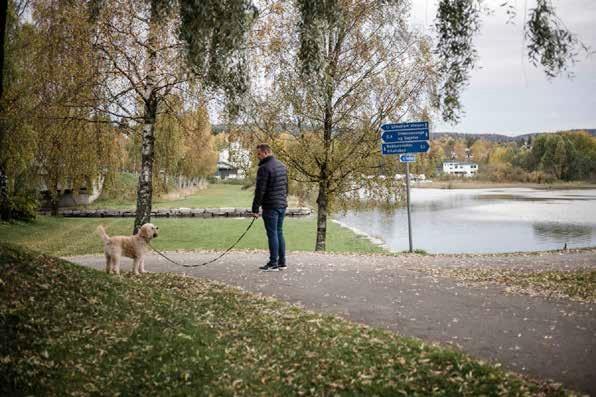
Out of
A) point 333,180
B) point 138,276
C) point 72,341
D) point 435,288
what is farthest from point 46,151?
point 435,288

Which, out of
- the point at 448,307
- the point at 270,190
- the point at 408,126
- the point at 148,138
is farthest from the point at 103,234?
the point at 408,126

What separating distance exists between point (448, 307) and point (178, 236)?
22.2m

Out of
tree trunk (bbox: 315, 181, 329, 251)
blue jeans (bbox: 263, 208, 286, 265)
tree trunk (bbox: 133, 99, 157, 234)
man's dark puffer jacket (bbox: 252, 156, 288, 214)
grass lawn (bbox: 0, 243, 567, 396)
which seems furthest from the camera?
tree trunk (bbox: 315, 181, 329, 251)

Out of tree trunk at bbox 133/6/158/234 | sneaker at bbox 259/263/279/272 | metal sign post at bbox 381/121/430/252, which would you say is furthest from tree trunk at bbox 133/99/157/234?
metal sign post at bbox 381/121/430/252

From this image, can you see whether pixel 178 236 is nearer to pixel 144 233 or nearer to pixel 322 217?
pixel 322 217

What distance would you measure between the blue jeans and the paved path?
43 centimetres

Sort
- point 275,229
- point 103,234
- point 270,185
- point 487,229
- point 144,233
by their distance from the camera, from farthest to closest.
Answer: point 487,229 < point 275,229 < point 270,185 < point 144,233 < point 103,234

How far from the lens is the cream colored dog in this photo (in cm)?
968

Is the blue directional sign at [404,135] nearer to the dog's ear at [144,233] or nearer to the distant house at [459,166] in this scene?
the dog's ear at [144,233]

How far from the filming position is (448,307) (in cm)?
774

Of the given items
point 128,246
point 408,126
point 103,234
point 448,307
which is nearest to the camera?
point 448,307

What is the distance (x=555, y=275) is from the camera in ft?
33.4

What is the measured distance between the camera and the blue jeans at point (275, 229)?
1016cm

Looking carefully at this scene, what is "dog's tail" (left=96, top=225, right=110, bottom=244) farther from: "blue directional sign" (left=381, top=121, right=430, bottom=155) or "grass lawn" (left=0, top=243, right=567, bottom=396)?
"blue directional sign" (left=381, top=121, right=430, bottom=155)
